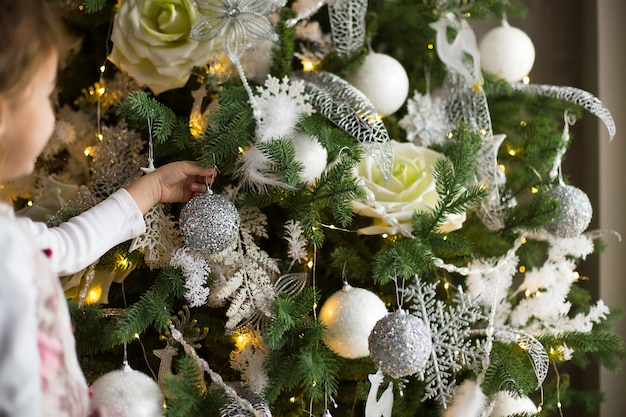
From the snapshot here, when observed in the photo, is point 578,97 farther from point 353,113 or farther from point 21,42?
point 21,42

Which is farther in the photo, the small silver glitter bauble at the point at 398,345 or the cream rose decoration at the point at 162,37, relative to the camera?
the cream rose decoration at the point at 162,37

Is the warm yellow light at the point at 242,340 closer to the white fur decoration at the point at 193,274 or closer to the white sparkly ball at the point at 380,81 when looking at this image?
the white fur decoration at the point at 193,274

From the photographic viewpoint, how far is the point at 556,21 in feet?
5.21

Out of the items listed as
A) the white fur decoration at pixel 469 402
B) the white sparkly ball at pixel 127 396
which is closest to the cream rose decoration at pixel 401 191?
the white fur decoration at pixel 469 402

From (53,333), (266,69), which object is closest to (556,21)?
(266,69)

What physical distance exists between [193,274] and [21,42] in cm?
36

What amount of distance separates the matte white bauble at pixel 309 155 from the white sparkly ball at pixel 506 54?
43 centimetres

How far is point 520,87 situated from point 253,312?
62 cm

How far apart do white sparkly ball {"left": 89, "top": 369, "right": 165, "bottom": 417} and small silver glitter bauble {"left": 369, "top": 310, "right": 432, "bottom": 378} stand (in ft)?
0.88

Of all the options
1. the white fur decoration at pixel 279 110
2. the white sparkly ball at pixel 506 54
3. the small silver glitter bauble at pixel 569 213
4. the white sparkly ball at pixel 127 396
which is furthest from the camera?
the white sparkly ball at pixel 506 54

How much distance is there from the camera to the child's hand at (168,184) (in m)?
0.88

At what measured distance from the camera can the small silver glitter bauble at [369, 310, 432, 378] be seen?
2.69 feet

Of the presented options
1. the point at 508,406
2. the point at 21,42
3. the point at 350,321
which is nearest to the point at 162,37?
the point at 21,42

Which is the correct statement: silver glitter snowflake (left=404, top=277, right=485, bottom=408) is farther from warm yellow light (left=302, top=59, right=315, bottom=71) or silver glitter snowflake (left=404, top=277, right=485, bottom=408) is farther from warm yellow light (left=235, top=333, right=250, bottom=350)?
warm yellow light (left=302, top=59, right=315, bottom=71)
